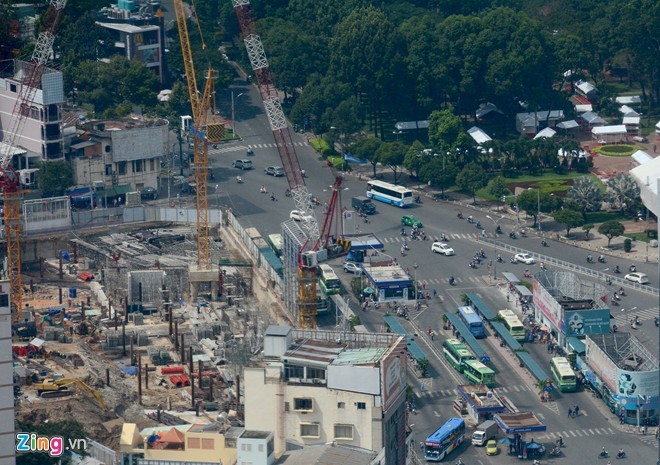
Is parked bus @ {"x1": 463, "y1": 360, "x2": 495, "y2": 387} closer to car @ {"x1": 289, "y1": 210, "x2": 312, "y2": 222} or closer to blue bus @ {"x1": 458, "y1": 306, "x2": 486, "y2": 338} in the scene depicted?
blue bus @ {"x1": 458, "y1": 306, "x2": 486, "y2": 338}

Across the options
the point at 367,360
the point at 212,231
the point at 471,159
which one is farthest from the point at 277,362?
the point at 471,159

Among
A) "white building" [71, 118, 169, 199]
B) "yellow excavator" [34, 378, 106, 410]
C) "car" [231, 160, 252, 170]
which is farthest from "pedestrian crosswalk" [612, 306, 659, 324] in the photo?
"car" [231, 160, 252, 170]

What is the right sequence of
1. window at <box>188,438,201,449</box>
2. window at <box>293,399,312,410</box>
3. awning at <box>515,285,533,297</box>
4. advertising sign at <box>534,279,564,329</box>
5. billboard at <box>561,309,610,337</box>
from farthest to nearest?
awning at <box>515,285,533,297</box>
advertising sign at <box>534,279,564,329</box>
billboard at <box>561,309,610,337</box>
window at <box>188,438,201,449</box>
window at <box>293,399,312,410</box>

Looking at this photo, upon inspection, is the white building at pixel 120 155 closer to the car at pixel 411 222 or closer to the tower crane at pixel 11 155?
the tower crane at pixel 11 155

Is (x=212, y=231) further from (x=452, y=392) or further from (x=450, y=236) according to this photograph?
(x=452, y=392)

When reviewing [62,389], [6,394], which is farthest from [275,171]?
[6,394]

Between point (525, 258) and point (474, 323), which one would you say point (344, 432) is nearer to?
point (474, 323)
